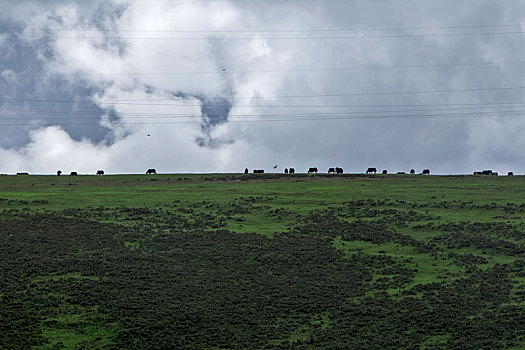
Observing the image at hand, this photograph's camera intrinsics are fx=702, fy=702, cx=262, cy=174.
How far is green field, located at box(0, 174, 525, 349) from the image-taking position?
47.4 m

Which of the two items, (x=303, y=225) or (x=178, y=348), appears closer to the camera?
(x=178, y=348)

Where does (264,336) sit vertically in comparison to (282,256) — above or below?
below

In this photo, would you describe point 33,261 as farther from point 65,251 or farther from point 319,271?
point 319,271

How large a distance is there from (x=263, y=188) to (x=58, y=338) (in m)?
59.7

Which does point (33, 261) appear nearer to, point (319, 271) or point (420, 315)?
point (319, 271)

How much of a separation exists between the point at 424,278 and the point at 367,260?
21.3 feet

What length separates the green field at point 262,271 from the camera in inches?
1866

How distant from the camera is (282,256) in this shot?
208 feet

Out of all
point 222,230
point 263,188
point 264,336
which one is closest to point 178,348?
point 264,336

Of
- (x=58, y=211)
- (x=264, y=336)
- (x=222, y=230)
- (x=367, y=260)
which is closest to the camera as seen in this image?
(x=264, y=336)

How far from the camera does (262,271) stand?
59.9 meters

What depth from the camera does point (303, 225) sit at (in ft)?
248

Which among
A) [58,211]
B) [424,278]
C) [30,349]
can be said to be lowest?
[30,349]

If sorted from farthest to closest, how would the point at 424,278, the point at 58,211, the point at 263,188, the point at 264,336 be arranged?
the point at 263,188 → the point at 58,211 → the point at 424,278 → the point at 264,336
